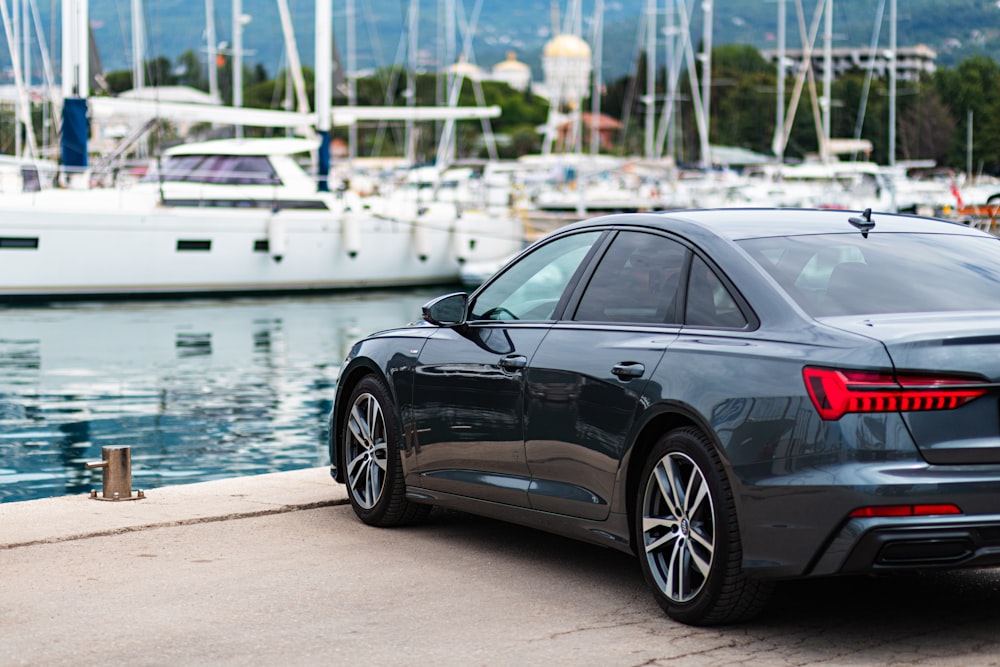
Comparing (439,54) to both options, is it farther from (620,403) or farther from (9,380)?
(620,403)

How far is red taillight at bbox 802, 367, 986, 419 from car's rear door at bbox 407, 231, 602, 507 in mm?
1816

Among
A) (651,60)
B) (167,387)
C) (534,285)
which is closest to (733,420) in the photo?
(534,285)

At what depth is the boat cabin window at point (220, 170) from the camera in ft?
116

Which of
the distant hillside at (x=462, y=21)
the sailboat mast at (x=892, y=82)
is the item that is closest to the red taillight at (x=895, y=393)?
the distant hillside at (x=462, y=21)

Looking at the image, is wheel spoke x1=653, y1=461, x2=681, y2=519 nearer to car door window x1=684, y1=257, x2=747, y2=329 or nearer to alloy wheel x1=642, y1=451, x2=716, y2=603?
alloy wheel x1=642, y1=451, x2=716, y2=603

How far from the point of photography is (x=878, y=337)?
215 inches

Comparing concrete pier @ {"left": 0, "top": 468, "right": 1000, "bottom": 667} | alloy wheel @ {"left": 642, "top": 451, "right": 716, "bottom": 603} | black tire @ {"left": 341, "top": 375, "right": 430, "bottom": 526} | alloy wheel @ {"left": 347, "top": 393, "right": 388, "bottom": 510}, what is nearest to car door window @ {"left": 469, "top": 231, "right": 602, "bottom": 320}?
black tire @ {"left": 341, "top": 375, "right": 430, "bottom": 526}

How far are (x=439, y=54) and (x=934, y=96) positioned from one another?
19160mm

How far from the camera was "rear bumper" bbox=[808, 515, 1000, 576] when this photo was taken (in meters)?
5.28

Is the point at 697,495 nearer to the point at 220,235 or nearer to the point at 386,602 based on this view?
the point at 386,602

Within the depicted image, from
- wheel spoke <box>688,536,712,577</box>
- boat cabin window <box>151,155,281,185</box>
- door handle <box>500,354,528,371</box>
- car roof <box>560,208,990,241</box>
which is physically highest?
car roof <box>560,208,990,241</box>

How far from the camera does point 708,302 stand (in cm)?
618

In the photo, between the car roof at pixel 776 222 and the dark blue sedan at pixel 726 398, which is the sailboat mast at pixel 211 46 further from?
the car roof at pixel 776 222

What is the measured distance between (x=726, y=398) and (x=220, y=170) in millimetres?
30929
